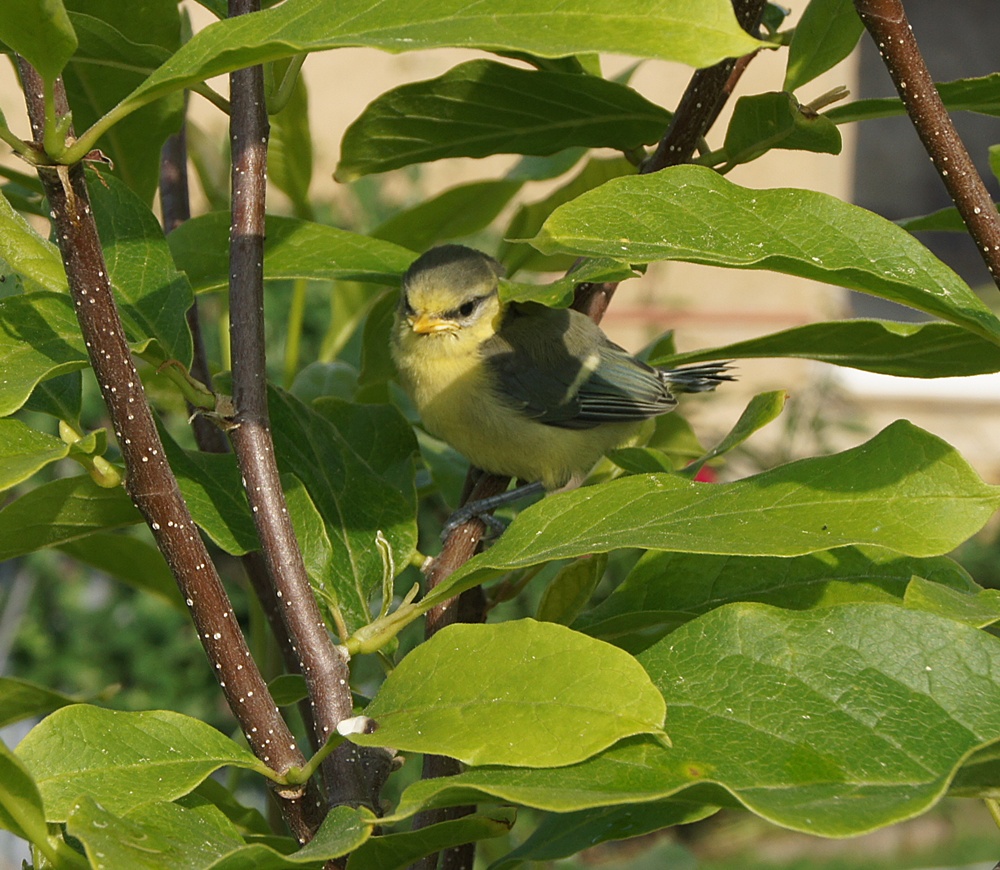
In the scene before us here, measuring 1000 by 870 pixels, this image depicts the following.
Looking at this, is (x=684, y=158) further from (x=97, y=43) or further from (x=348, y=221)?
(x=348, y=221)

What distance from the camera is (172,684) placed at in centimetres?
481

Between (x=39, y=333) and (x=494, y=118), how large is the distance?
0.58m

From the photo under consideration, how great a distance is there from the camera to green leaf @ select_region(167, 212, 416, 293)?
1228mm

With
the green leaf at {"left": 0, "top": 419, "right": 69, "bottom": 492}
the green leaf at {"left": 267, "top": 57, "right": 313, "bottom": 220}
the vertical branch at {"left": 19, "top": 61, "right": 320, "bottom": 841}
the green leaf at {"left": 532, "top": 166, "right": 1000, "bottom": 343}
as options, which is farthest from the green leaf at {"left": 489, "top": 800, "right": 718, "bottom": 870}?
the green leaf at {"left": 267, "top": 57, "right": 313, "bottom": 220}

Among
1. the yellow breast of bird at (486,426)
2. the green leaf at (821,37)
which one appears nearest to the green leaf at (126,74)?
the green leaf at (821,37)

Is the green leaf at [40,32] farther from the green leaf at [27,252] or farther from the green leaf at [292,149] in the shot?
the green leaf at [292,149]

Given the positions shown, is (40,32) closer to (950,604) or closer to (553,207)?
(950,604)

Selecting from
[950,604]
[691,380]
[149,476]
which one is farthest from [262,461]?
[691,380]

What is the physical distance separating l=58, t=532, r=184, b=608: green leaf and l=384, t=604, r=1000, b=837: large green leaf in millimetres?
846

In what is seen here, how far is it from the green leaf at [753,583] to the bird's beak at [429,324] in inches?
55.0

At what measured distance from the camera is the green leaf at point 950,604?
2.68 feet

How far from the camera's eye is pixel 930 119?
3.00 ft

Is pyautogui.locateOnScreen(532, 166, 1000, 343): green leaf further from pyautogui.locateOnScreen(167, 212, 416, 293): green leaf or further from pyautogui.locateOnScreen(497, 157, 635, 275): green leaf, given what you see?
pyautogui.locateOnScreen(497, 157, 635, 275): green leaf

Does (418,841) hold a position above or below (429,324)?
above
